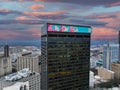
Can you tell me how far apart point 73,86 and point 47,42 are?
3.73 metres

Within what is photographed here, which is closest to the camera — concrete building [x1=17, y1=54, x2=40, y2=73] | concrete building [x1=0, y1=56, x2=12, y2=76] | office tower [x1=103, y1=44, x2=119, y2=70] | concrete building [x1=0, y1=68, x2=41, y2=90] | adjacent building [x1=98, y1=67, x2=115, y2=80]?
concrete building [x1=0, y1=68, x2=41, y2=90]

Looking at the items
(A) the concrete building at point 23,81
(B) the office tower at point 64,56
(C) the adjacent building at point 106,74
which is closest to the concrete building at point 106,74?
(C) the adjacent building at point 106,74

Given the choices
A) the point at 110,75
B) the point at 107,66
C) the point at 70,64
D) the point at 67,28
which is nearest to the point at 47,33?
the point at 67,28

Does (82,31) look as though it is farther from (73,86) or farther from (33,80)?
(33,80)

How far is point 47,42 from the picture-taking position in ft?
45.0

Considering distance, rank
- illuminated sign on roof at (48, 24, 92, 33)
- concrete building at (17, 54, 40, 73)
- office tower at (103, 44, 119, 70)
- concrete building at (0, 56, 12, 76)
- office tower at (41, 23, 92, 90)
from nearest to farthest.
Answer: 1. illuminated sign on roof at (48, 24, 92, 33)
2. office tower at (41, 23, 92, 90)
3. concrete building at (17, 54, 40, 73)
4. concrete building at (0, 56, 12, 76)
5. office tower at (103, 44, 119, 70)

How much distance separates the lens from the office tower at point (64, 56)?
1391cm

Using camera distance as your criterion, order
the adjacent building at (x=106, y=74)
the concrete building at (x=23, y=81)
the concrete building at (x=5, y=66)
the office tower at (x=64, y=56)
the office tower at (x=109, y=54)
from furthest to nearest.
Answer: the office tower at (x=109, y=54) → the concrete building at (x=5, y=66) → the adjacent building at (x=106, y=74) → the concrete building at (x=23, y=81) → the office tower at (x=64, y=56)

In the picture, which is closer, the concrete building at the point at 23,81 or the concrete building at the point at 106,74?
the concrete building at the point at 23,81

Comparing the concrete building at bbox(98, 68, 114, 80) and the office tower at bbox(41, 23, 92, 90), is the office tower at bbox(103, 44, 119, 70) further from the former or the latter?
the office tower at bbox(41, 23, 92, 90)

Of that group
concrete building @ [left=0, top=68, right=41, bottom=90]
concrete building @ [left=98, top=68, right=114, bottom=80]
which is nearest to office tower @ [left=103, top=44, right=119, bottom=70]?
concrete building @ [left=98, top=68, right=114, bottom=80]

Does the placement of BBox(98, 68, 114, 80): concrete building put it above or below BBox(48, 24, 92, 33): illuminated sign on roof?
below

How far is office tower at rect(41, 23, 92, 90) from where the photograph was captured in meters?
13.9

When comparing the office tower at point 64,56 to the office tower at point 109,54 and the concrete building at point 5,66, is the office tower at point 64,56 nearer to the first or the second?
the concrete building at point 5,66
